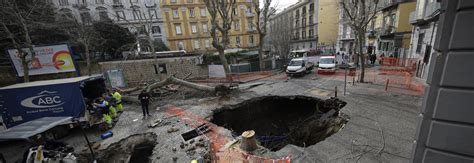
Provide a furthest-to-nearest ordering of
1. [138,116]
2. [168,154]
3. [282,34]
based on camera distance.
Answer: [282,34], [138,116], [168,154]

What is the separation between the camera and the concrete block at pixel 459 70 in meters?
1.16

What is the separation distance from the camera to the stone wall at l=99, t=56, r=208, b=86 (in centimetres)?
1911

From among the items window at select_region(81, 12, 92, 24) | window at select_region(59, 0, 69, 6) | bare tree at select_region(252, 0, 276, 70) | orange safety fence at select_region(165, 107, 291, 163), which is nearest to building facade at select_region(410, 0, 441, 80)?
bare tree at select_region(252, 0, 276, 70)

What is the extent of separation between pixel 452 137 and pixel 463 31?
0.79m

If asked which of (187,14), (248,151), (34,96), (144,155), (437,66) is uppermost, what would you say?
(187,14)

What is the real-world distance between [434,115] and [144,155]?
26.5 feet

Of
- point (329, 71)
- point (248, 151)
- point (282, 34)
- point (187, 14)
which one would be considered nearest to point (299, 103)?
point (248, 151)

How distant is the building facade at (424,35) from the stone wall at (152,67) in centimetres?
1903

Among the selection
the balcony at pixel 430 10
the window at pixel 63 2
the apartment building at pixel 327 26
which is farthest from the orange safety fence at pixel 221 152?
the window at pixel 63 2

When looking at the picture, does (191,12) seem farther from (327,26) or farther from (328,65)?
(327,26)

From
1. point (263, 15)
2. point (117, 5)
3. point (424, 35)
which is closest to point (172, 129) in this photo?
point (263, 15)

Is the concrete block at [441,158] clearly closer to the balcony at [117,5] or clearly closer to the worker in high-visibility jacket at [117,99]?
the worker in high-visibility jacket at [117,99]

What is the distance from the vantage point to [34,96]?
782 cm

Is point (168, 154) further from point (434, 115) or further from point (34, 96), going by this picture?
point (34, 96)
